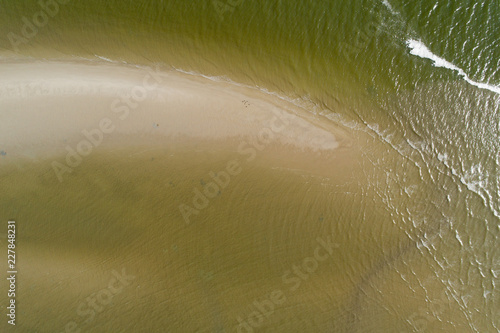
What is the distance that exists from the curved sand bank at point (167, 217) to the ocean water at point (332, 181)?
3 centimetres

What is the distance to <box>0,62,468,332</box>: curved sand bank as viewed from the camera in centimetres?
423

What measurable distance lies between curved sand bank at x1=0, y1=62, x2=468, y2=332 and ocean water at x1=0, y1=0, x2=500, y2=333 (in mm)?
35

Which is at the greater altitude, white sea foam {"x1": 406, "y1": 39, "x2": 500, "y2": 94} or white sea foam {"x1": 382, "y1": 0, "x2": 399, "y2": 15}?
white sea foam {"x1": 382, "y1": 0, "x2": 399, "y2": 15}

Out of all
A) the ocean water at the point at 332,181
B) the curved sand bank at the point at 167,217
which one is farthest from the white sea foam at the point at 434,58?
the curved sand bank at the point at 167,217

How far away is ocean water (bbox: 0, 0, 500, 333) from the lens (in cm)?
428

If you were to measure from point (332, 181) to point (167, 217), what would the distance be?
271 cm

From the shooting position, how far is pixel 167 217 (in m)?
4.30

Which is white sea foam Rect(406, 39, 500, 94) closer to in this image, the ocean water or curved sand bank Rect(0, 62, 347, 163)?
the ocean water

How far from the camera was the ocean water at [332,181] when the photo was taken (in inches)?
168

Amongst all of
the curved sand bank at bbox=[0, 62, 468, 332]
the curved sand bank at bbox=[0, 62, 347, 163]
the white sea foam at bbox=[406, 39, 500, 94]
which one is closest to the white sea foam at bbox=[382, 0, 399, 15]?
the white sea foam at bbox=[406, 39, 500, 94]

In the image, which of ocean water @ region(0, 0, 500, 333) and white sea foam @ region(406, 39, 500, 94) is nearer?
ocean water @ region(0, 0, 500, 333)

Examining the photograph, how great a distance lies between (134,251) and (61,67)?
3269 millimetres

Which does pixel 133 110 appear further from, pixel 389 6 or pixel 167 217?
pixel 389 6

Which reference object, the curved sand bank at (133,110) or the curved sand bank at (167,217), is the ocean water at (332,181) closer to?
the curved sand bank at (167,217)
